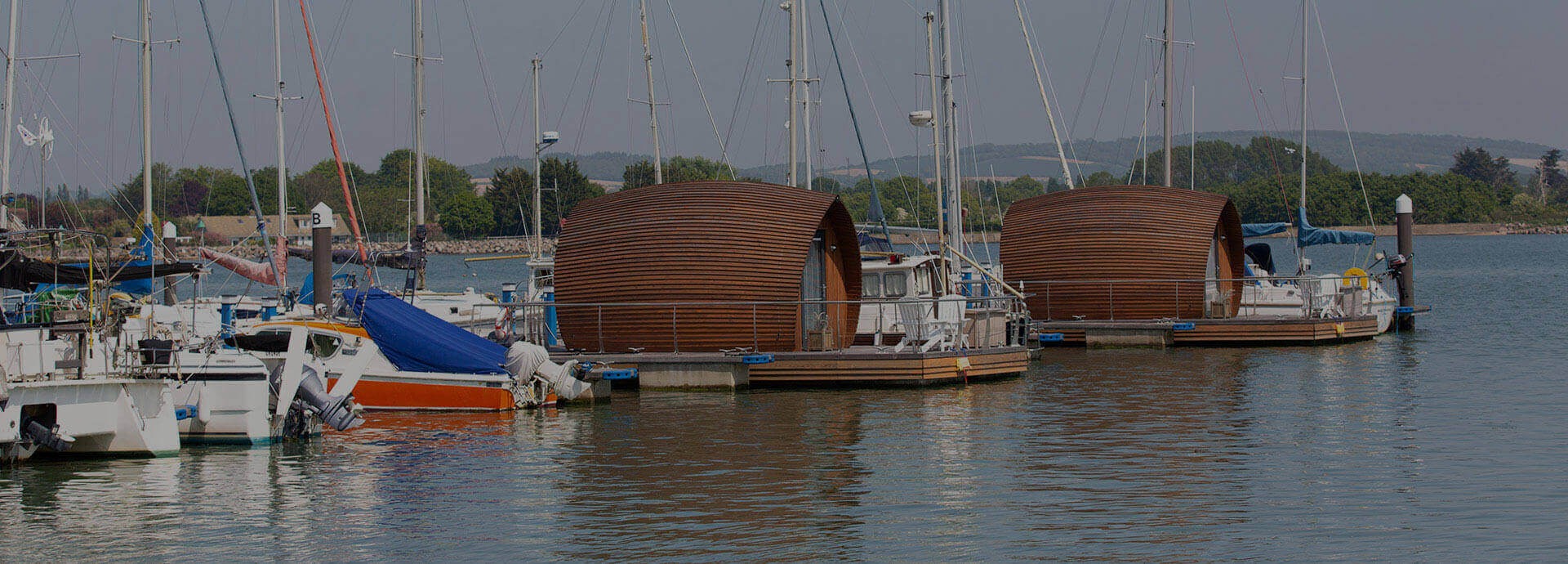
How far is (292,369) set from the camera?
18.4 meters

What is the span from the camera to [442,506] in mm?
14148

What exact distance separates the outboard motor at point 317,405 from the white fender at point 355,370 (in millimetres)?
197

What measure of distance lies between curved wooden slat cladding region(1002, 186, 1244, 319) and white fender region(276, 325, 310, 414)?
56.3 ft

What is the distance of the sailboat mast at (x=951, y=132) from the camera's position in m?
29.8

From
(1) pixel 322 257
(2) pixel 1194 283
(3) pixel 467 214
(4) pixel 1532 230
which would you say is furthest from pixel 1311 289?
(4) pixel 1532 230

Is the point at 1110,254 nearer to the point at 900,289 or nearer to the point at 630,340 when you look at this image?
the point at 900,289

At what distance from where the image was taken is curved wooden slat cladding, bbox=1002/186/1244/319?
31328mm

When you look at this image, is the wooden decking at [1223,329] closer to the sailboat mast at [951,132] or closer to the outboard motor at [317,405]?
the sailboat mast at [951,132]

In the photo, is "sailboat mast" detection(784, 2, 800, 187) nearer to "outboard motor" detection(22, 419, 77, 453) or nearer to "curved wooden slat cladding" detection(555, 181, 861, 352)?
"curved wooden slat cladding" detection(555, 181, 861, 352)

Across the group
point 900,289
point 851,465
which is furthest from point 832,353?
point 851,465

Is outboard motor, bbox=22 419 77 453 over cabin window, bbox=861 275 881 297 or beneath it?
beneath

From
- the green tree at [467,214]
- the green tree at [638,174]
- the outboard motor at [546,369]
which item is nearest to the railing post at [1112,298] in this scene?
the outboard motor at [546,369]

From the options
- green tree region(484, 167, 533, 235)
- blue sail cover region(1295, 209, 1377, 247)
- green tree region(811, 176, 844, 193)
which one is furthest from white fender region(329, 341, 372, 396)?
green tree region(484, 167, 533, 235)

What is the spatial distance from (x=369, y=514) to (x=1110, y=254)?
21.0 metres
